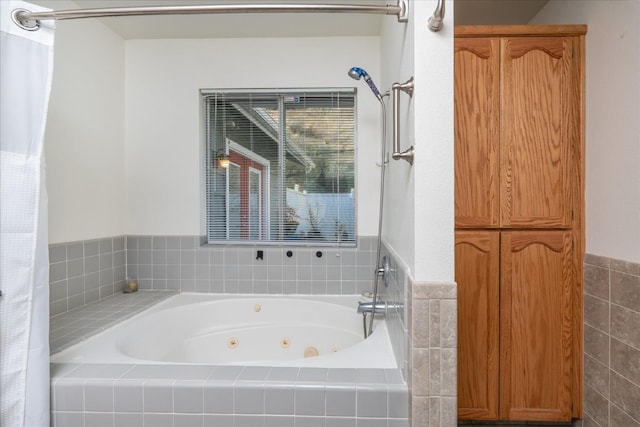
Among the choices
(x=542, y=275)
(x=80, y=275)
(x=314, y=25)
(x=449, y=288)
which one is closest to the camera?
(x=449, y=288)

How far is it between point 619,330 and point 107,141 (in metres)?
3.05

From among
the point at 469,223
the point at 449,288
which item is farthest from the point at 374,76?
the point at 449,288

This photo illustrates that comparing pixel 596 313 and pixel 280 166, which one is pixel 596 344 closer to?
pixel 596 313

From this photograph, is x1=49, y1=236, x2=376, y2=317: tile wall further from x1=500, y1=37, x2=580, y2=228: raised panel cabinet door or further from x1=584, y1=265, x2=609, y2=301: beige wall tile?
x1=584, y1=265, x2=609, y2=301: beige wall tile

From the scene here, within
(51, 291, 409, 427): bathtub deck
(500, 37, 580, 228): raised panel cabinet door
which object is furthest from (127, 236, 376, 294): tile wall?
(51, 291, 409, 427): bathtub deck

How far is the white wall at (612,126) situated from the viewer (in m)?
1.36

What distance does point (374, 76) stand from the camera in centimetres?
231

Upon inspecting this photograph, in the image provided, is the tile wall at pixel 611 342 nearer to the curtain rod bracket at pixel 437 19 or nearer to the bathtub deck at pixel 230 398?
the bathtub deck at pixel 230 398

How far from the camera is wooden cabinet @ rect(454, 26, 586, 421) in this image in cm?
166

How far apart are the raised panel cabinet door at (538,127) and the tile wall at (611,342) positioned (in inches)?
12.3

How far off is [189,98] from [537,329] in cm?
262

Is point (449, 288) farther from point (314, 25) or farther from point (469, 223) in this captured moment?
point (314, 25)

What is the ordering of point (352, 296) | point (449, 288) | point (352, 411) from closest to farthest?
point (449, 288) < point (352, 411) < point (352, 296)

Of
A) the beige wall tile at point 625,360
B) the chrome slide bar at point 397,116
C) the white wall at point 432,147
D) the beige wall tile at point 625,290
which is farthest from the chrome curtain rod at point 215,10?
the beige wall tile at point 625,360
